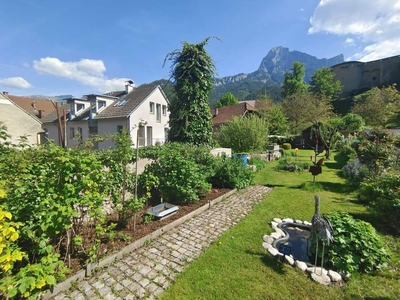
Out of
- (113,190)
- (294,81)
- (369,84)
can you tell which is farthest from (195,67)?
(369,84)

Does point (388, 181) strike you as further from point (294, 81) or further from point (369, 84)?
point (369, 84)

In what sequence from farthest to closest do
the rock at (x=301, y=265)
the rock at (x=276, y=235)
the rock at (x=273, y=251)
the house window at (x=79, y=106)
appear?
the house window at (x=79, y=106)
the rock at (x=276, y=235)
the rock at (x=273, y=251)
the rock at (x=301, y=265)

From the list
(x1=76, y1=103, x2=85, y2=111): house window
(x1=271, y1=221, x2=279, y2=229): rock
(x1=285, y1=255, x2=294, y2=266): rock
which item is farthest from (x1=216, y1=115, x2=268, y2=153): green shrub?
(x1=76, y1=103, x2=85, y2=111): house window

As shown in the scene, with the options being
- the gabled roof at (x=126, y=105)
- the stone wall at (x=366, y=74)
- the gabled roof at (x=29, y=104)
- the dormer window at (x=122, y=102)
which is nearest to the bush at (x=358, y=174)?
the gabled roof at (x=126, y=105)

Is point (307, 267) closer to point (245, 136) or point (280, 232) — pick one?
point (280, 232)

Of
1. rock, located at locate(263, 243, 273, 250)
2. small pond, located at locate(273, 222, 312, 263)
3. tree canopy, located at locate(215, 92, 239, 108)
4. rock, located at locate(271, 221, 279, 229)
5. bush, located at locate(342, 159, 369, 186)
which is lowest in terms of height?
small pond, located at locate(273, 222, 312, 263)

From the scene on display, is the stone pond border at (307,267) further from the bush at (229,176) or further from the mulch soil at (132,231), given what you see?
the bush at (229,176)

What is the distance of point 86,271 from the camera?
281 cm

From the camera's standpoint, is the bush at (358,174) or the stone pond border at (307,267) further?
the bush at (358,174)

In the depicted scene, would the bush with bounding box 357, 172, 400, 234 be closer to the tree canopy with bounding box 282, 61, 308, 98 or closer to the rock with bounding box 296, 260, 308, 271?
the rock with bounding box 296, 260, 308, 271

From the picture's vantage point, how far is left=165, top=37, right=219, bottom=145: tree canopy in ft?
27.8

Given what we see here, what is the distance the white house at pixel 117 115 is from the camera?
1930 cm

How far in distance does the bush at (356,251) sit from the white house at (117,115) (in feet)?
57.1

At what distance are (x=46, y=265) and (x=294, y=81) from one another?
53.7 meters
